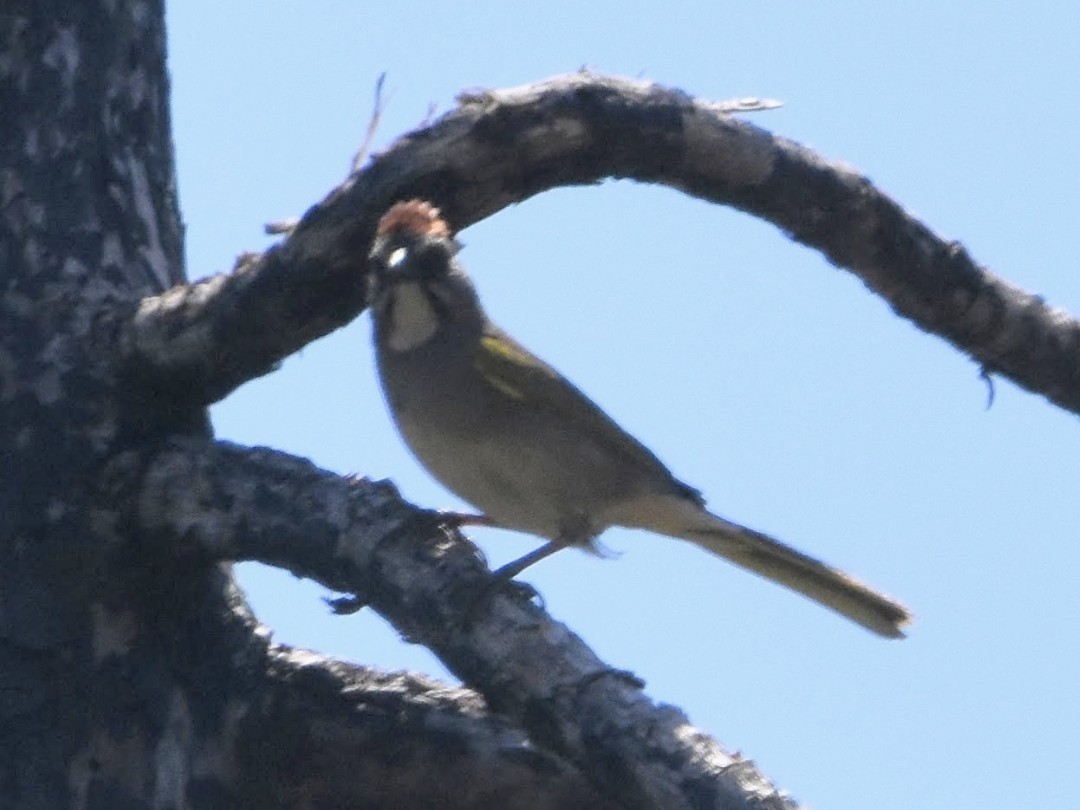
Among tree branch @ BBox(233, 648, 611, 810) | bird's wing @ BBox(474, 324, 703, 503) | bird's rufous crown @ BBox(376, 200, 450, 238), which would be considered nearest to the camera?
bird's rufous crown @ BBox(376, 200, 450, 238)

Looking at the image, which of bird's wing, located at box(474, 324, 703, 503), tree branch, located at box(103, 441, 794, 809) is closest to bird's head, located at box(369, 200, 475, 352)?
bird's wing, located at box(474, 324, 703, 503)

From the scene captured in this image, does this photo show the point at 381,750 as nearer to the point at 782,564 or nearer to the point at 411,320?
the point at 411,320

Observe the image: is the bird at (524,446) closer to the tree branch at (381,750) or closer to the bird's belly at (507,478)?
the bird's belly at (507,478)

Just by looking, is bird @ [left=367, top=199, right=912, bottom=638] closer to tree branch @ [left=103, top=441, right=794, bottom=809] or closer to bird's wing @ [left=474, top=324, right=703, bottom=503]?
bird's wing @ [left=474, top=324, right=703, bottom=503]

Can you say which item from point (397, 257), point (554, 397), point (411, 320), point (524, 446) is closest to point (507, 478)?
point (524, 446)

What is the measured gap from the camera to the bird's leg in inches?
172

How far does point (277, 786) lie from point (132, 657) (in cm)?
52

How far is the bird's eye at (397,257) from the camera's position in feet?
15.1

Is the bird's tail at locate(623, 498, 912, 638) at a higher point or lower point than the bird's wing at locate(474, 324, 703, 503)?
lower

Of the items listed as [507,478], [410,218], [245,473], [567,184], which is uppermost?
[567,184]

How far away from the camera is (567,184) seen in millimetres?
4801

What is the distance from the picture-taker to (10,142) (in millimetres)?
5016

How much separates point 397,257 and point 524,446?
2.49 ft

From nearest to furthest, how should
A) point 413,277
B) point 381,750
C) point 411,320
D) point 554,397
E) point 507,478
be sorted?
point 381,750
point 413,277
point 507,478
point 411,320
point 554,397
